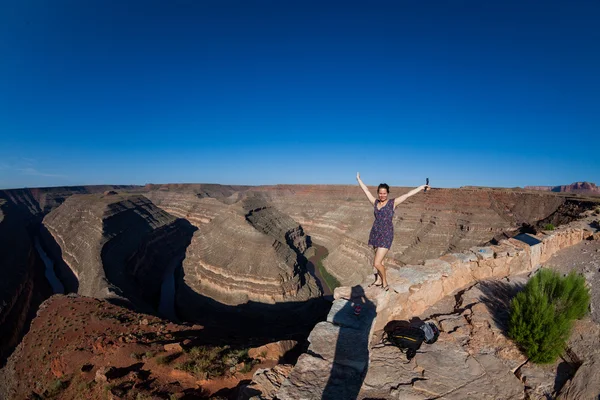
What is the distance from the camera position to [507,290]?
7.23 m

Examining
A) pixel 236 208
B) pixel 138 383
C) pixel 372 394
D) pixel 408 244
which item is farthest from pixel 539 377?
pixel 236 208

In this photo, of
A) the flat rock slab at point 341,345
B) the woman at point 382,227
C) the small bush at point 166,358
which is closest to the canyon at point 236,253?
the small bush at point 166,358

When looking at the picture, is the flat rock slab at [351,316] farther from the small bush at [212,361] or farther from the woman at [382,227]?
the small bush at [212,361]

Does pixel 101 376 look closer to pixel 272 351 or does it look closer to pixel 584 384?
pixel 272 351

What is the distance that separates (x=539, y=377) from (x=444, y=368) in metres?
1.46

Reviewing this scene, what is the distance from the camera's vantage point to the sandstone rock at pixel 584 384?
12.5 ft

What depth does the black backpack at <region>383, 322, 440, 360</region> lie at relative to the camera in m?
4.71

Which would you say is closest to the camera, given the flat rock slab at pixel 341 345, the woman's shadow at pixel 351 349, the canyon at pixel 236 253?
the woman's shadow at pixel 351 349

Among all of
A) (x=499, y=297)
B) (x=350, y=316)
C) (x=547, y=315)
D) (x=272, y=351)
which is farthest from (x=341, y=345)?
(x=499, y=297)

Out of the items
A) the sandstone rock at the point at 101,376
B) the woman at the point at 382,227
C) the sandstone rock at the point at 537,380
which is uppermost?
the woman at the point at 382,227

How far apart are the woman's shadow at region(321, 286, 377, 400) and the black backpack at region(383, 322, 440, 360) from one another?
1.56 ft

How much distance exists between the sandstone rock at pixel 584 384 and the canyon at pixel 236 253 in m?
10.8

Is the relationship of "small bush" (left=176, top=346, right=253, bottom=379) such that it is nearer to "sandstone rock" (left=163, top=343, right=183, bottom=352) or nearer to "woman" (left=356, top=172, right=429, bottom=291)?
"sandstone rock" (left=163, top=343, right=183, bottom=352)

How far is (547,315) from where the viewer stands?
187 inches
